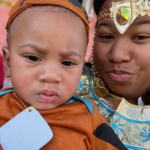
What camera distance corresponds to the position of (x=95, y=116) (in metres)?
0.78

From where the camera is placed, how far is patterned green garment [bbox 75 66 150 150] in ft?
3.10

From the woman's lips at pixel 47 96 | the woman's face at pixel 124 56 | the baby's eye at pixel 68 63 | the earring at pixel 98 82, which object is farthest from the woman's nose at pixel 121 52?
the woman's lips at pixel 47 96

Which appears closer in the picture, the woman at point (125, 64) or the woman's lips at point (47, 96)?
the woman's lips at point (47, 96)

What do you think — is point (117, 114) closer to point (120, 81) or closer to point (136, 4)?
point (120, 81)

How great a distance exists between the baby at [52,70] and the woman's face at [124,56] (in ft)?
0.94

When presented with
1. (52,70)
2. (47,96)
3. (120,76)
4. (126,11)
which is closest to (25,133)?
(47,96)

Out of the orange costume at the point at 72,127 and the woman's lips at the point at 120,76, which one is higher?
the woman's lips at the point at 120,76

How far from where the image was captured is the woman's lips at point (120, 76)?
38.5 inches

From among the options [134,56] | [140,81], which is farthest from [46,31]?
[140,81]

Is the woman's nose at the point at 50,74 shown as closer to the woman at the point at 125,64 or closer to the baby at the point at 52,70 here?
the baby at the point at 52,70

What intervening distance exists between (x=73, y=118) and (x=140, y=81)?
52 centimetres

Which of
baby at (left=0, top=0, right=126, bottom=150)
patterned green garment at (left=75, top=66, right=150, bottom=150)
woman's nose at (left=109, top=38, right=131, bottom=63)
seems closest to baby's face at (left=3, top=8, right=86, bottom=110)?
baby at (left=0, top=0, right=126, bottom=150)

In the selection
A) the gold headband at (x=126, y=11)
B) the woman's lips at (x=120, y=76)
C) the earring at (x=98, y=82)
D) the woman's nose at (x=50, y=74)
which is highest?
the gold headband at (x=126, y=11)

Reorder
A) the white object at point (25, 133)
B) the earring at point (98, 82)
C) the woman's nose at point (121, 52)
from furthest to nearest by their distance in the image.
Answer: the earring at point (98, 82), the woman's nose at point (121, 52), the white object at point (25, 133)
